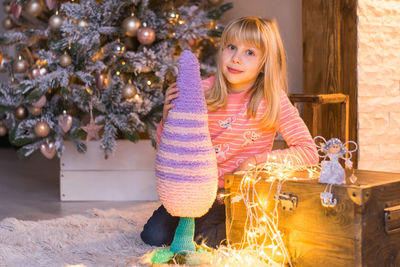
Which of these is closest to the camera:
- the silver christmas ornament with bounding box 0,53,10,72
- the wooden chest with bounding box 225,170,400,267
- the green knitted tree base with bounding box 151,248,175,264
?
the wooden chest with bounding box 225,170,400,267

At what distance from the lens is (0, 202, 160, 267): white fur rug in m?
1.63

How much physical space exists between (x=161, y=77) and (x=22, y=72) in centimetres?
65

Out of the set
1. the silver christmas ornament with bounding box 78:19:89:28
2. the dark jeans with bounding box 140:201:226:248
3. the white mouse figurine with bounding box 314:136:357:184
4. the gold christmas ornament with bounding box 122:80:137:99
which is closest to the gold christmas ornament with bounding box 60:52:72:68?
the silver christmas ornament with bounding box 78:19:89:28

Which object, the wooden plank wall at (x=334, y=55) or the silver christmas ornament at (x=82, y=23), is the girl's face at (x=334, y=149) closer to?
the wooden plank wall at (x=334, y=55)

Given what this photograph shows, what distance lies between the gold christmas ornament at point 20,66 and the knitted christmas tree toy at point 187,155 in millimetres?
1288

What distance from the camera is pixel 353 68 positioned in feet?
7.11

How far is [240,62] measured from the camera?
1686mm

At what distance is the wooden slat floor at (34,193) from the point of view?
236 centimetres

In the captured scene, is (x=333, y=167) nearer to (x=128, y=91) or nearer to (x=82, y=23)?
(x=128, y=91)

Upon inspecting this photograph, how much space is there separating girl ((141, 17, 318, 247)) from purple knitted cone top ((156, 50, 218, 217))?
0.93ft

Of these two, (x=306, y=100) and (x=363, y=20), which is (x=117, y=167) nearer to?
(x=306, y=100)

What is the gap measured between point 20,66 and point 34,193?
68 centimetres

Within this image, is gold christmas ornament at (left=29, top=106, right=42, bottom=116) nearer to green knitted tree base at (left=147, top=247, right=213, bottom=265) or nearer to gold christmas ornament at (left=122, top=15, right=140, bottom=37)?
gold christmas ornament at (left=122, top=15, right=140, bottom=37)

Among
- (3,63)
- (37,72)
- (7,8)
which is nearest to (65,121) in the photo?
(37,72)
